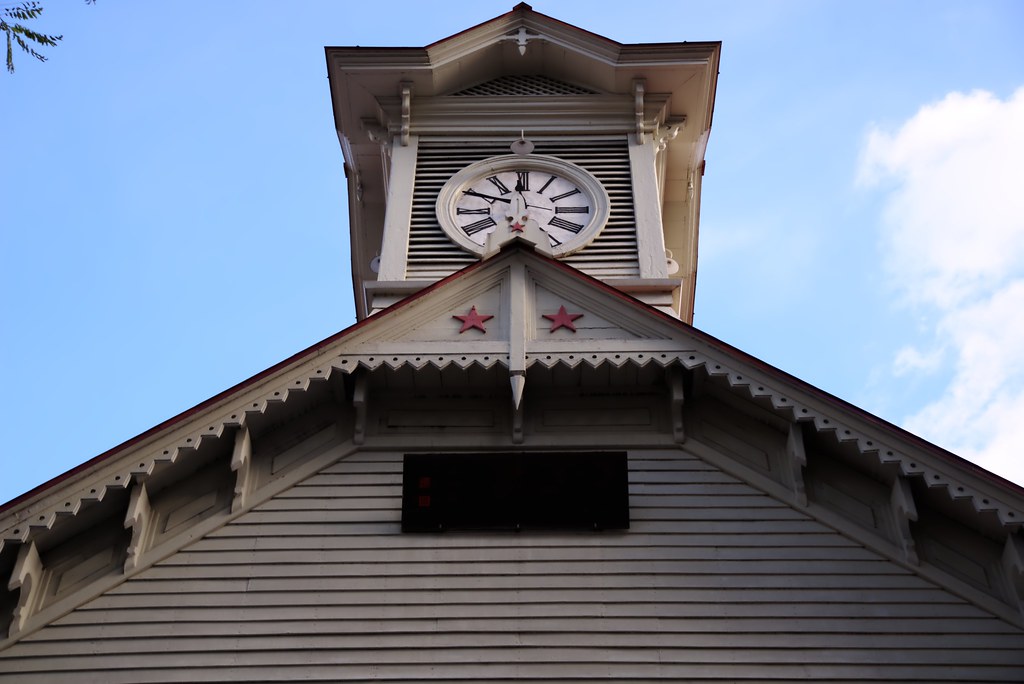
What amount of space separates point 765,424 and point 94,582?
6260mm

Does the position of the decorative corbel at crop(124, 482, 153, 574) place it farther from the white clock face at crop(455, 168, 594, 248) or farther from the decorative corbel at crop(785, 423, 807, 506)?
the white clock face at crop(455, 168, 594, 248)

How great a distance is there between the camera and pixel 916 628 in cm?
1057

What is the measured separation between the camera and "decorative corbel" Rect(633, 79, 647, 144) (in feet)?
63.1

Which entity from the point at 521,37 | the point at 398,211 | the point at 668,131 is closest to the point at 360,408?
the point at 398,211

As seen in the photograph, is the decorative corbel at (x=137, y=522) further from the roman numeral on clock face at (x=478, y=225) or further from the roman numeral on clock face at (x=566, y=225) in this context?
the roman numeral on clock face at (x=566, y=225)

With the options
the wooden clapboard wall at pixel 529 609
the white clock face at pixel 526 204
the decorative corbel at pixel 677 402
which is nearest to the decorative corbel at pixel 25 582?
the wooden clapboard wall at pixel 529 609

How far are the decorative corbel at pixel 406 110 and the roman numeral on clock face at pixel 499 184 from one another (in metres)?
1.41

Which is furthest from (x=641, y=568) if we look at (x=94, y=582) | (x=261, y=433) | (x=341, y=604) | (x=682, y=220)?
(x=682, y=220)

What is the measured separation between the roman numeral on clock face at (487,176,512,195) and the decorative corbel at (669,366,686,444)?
6548 millimetres

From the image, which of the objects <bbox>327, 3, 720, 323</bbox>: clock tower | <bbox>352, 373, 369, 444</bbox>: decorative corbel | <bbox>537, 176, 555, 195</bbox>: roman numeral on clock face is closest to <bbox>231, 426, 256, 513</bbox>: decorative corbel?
<bbox>352, 373, 369, 444</bbox>: decorative corbel

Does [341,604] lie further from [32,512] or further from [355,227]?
[355,227]

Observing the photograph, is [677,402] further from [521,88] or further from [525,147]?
[521,88]

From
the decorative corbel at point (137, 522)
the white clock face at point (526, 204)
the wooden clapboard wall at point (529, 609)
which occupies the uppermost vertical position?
the white clock face at point (526, 204)

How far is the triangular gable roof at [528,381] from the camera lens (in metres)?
11.1
